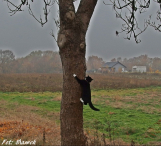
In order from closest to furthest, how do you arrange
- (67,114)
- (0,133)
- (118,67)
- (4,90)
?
(67,114) < (0,133) < (4,90) < (118,67)

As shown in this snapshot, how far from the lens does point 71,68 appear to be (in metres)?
3.83

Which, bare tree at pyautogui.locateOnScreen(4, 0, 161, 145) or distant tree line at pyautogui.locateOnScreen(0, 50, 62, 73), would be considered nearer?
bare tree at pyautogui.locateOnScreen(4, 0, 161, 145)

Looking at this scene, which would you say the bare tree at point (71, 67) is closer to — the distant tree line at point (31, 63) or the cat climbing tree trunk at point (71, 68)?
the cat climbing tree trunk at point (71, 68)

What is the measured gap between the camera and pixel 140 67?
92.7 meters

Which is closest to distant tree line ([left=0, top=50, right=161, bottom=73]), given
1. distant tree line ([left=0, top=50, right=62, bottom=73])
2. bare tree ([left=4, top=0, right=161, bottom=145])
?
distant tree line ([left=0, top=50, right=62, bottom=73])

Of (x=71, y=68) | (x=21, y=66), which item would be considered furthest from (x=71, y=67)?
(x=21, y=66)

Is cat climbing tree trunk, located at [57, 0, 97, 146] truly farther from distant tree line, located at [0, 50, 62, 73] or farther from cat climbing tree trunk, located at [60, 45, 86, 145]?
distant tree line, located at [0, 50, 62, 73]

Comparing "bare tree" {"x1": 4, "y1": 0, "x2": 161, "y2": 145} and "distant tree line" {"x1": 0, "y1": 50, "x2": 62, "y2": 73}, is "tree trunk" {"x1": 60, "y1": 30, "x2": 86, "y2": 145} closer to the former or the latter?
"bare tree" {"x1": 4, "y1": 0, "x2": 161, "y2": 145}

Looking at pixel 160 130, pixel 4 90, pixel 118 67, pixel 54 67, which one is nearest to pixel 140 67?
pixel 118 67

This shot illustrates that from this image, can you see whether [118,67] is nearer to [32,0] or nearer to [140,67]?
[140,67]

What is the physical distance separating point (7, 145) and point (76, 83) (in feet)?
6.97

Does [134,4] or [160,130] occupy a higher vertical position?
[134,4]

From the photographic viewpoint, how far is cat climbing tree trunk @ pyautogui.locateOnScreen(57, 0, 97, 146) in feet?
12.4

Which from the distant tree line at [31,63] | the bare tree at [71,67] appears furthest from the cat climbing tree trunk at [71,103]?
the distant tree line at [31,63]
